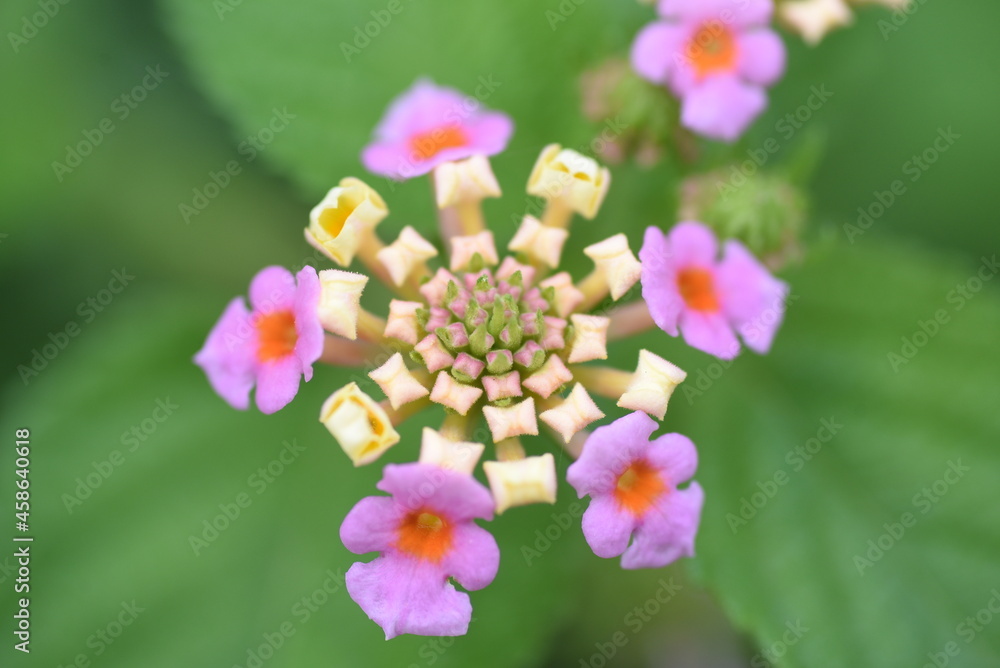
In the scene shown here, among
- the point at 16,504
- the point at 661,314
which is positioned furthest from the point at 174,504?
the point at 661,314

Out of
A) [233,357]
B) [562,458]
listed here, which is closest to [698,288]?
[562,458]

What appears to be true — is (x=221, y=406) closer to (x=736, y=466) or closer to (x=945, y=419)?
(x=736, y=466)

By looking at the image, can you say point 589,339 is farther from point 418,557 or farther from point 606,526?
point 418,557

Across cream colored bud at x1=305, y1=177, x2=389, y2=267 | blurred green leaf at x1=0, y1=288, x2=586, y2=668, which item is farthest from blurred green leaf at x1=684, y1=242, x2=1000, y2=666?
cream colored bud at x1=305, y1=177, x2=389, y2=267

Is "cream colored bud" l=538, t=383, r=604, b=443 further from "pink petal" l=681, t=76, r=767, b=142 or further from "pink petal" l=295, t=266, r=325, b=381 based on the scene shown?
"pink petal" l=681, t=76, r=767, b=142

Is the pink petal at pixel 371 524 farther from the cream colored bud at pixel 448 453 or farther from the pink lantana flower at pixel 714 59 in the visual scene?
the pink lantana flower at pixel 714 59

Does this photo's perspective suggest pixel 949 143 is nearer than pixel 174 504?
No
